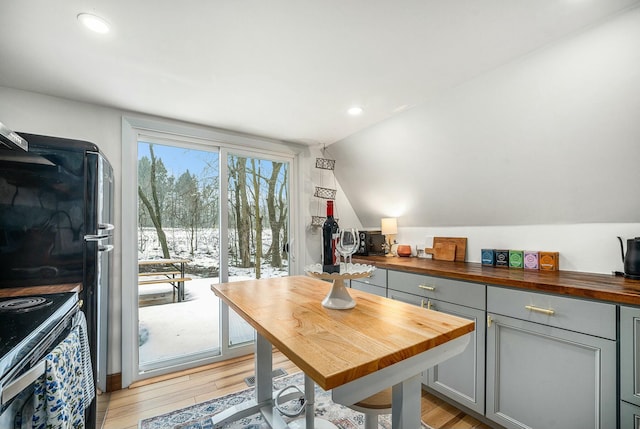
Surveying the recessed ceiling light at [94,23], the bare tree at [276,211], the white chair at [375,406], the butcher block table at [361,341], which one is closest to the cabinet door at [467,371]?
the butcher block table at [361,341]

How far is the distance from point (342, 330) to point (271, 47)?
146cm

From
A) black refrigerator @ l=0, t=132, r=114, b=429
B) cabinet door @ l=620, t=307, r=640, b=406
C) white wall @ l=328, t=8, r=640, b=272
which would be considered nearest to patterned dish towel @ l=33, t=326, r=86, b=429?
black refrigerator @ l=0, t=132, r=114, b=429

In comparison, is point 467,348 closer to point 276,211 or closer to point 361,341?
point 361,341

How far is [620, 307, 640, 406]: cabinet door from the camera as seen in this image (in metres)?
1.28

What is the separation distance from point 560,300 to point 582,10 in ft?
4.58

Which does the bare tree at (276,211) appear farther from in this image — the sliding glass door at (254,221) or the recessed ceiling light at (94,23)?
the recessed ceiling light at (94,23)

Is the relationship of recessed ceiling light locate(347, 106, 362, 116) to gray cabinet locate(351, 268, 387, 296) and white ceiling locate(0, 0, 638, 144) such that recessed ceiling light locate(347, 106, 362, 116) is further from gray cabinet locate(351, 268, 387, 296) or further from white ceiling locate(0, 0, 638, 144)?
gray cabinet locate(351, 268, 387, 296)

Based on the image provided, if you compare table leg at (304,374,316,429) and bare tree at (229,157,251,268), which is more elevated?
bare tree at (229,157,251,268)

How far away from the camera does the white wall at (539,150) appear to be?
59.8 inches

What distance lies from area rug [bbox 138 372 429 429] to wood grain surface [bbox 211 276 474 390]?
1.03m

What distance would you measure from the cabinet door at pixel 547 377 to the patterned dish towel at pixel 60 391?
6.94 feet

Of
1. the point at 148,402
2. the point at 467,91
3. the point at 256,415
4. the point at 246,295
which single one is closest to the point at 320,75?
the point at 467,91

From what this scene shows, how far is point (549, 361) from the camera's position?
1.57 metres

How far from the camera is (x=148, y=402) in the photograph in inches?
84.4
